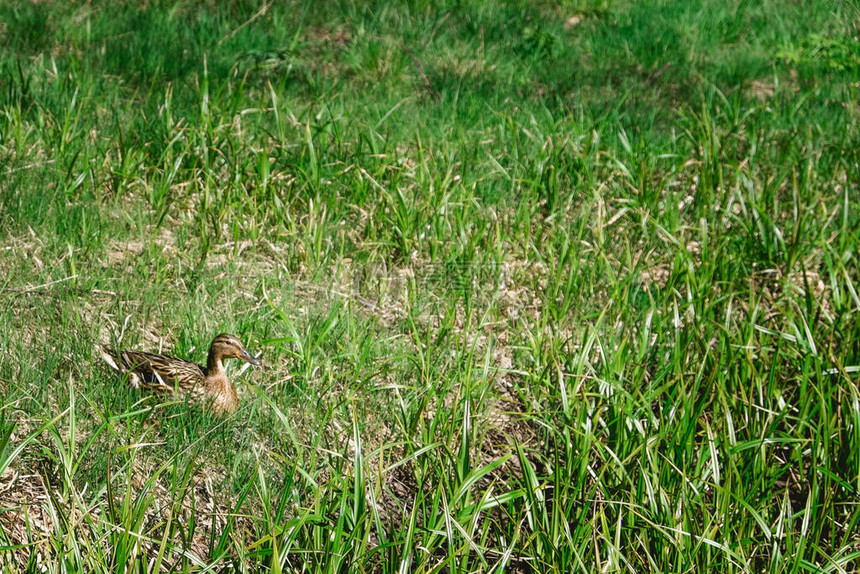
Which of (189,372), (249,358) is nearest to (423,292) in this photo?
(249,358)

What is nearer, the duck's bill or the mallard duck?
the mallard duck

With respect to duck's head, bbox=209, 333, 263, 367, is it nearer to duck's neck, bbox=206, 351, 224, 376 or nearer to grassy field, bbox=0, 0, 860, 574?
duck's neck, bbox=206, 351, 224, 376

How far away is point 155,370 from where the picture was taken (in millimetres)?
3340

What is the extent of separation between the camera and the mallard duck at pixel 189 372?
328 centimetres

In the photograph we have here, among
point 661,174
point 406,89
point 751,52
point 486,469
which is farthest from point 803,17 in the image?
point 486,469

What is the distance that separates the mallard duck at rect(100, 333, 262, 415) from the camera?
3281 mm

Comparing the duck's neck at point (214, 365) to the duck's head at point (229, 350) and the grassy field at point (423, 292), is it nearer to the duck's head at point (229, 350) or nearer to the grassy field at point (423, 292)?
the duck's head at point (229, 350)

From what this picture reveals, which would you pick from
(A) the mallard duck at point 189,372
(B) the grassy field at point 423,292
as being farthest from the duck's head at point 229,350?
(B) the grassy field at point 423,292

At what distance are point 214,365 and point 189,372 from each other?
0.30 ft

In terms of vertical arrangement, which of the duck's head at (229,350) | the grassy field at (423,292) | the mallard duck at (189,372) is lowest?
the grassy field at (423,292)

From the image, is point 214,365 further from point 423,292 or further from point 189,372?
point 423,292

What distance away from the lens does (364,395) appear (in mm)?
3564

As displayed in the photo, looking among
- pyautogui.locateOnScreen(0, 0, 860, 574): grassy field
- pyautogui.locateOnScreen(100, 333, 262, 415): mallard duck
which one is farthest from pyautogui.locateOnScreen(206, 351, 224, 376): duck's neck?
pyautogui.locateOnScreen(0, 0, 860, 574): grassy field

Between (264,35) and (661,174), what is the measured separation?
2857 millimetres
